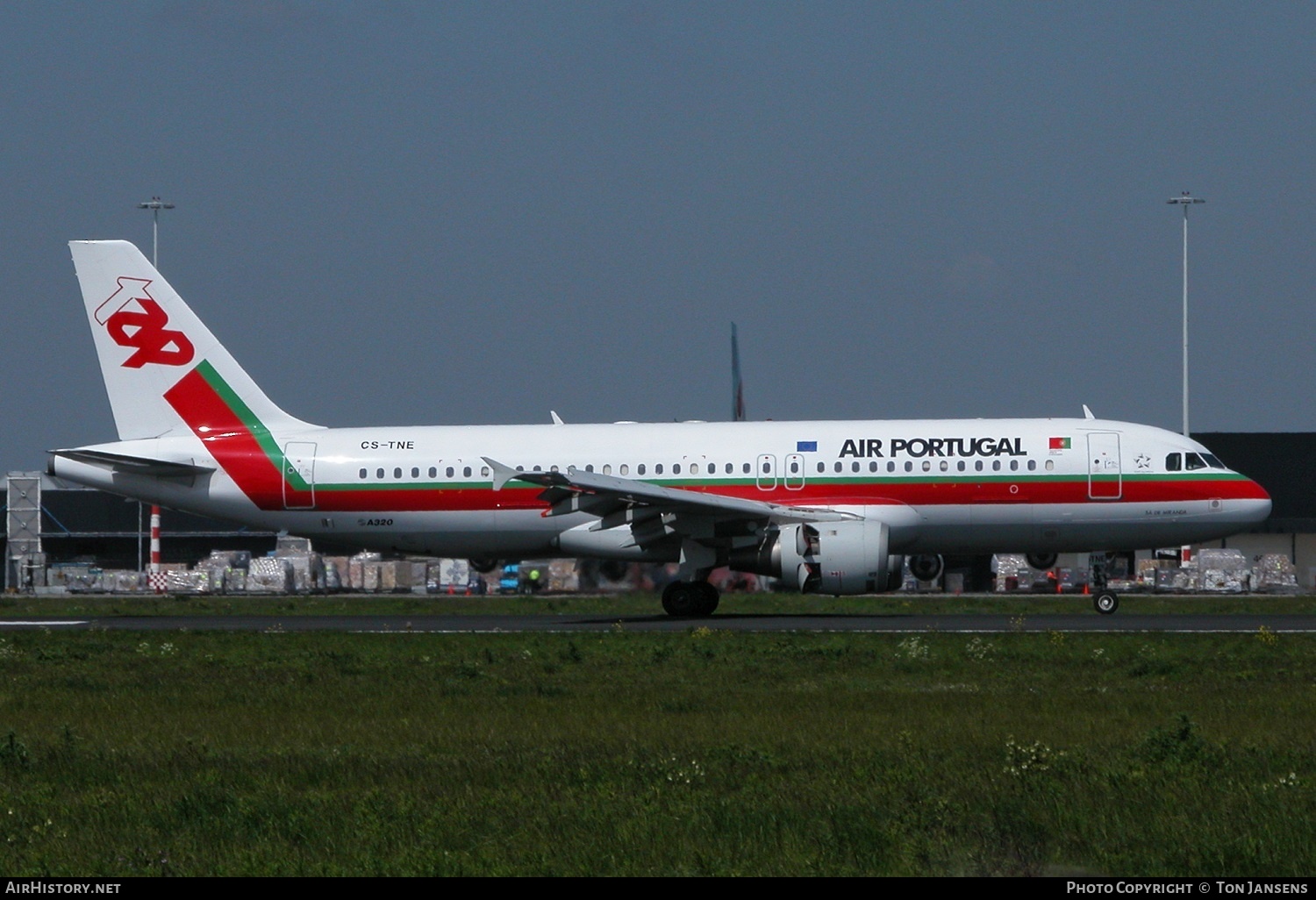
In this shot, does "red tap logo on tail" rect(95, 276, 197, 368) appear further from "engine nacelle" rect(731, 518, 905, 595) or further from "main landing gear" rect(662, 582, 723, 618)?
"engine nacelle" rect(731, 518, 905, 595)

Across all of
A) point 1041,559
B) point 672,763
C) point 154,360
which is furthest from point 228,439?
point 672,763

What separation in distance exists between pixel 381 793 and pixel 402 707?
5407 millimetres

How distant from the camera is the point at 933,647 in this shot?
21.1 metres

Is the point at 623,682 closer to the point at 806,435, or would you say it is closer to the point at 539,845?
the point at 539,845

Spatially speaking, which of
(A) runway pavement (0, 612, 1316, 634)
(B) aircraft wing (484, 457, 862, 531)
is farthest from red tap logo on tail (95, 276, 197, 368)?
(B) aircraft wing (484, 457, 862, 531)

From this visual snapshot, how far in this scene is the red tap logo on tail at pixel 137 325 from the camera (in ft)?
107

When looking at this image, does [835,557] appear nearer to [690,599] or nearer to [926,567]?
[690,599]

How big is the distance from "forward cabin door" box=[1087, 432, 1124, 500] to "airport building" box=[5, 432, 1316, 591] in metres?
22.7

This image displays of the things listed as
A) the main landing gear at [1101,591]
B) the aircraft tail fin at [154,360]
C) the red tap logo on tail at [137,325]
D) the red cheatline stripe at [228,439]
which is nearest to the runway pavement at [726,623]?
the main landing gear at [1101,591]

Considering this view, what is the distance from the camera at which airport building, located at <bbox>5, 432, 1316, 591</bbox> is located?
59.2 meters

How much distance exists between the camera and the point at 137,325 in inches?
1289

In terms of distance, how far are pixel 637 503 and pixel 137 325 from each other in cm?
1131

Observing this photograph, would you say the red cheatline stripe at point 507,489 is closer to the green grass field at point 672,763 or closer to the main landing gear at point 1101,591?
the main landing gear at point 1101,591

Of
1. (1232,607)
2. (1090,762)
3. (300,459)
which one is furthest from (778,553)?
(1090,762)
